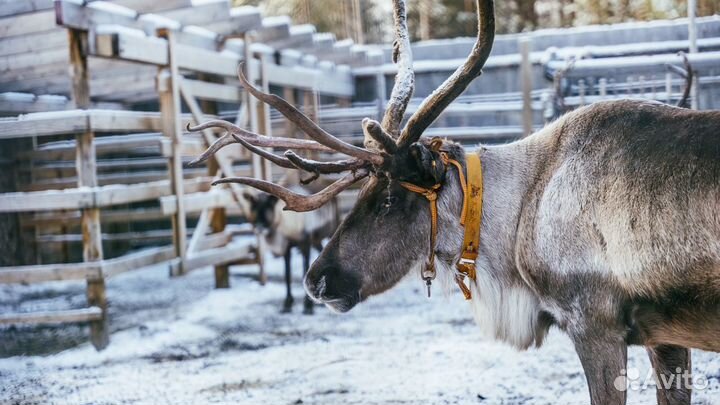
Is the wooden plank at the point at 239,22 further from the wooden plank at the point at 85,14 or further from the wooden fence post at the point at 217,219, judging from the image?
the wooden plank at the point at 85,14

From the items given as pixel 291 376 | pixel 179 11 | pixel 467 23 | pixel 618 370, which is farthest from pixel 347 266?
pixel 467 23

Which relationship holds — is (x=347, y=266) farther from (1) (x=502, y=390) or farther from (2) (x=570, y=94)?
(2) (x=570, y=94)

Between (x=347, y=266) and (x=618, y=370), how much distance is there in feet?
3.98

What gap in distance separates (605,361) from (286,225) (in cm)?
575

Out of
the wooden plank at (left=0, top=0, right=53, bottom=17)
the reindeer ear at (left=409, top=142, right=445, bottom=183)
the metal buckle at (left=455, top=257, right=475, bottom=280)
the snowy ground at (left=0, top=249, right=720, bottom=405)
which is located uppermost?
the wooden plank at (left=0, top=0, right=53, bottom=17)

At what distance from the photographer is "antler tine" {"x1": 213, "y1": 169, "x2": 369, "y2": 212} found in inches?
132

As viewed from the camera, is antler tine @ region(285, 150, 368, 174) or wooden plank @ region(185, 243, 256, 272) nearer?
antler tine @ region(285, 150, 368, 174)

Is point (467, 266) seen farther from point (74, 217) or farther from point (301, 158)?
point (74, 217)

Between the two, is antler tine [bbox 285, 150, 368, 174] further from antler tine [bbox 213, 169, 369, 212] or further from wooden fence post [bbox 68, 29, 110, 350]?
wooden fence post [bbox 68, 29, 110, 350]

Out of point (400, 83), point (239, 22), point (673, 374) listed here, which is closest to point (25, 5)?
point (239, 22)

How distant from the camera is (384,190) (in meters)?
3.31

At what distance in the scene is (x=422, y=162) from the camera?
3.17m

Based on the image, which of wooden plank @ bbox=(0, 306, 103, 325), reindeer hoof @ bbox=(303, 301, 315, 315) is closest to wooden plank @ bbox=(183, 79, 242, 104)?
reindeer hoof @ bbox=(303, 301, 315, 315)

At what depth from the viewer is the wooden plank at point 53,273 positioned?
595 cm
